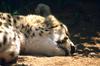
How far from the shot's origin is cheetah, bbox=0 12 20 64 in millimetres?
4312

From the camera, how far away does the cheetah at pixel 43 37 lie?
488 centimetres

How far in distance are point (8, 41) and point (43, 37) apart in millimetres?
647

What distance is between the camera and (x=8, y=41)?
4.39 m

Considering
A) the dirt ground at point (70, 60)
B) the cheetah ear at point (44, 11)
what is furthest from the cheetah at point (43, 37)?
the cheetah ear at point (44, 11)

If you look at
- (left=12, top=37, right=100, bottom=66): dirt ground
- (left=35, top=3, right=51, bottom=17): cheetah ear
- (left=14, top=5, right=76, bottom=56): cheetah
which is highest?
(left=35, top=3, right=51, bottom=17): cheetah ear

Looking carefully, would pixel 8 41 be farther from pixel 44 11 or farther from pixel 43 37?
pixel 44 11

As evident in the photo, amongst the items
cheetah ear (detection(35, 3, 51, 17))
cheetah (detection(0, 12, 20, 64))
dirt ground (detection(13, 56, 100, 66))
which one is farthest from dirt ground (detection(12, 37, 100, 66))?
cheetah ear (detection(35, 3, 51, 17))

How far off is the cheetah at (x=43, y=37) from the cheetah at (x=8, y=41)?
24 centimetres

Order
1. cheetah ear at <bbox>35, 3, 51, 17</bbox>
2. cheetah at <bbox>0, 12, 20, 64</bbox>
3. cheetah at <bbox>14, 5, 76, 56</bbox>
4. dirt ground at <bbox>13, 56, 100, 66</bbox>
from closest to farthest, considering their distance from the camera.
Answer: cheetah at <bbox>0, 12, 20, 64</bbox>
dirt ground at <bbox>13, 56, 100, 66</bbox>
cheetah at <bbox>14, 5, 76, 56</bbox>
cheetah ear at <bbox>35, 3, 51, 17</bbox>

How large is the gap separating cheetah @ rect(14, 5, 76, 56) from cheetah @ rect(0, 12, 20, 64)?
0.24 meters

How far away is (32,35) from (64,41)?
461 millimetres

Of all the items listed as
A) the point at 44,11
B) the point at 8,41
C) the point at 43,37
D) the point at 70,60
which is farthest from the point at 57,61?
the point at 44,11

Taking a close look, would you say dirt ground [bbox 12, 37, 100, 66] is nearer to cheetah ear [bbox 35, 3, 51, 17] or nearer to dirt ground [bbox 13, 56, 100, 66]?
dirt ground [bbox 13, 56, 100, 66]

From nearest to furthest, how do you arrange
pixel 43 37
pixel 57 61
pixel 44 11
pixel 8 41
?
pixel 8 41 < pixel 57 61 < pixel 43 37 < pixel 44 11
